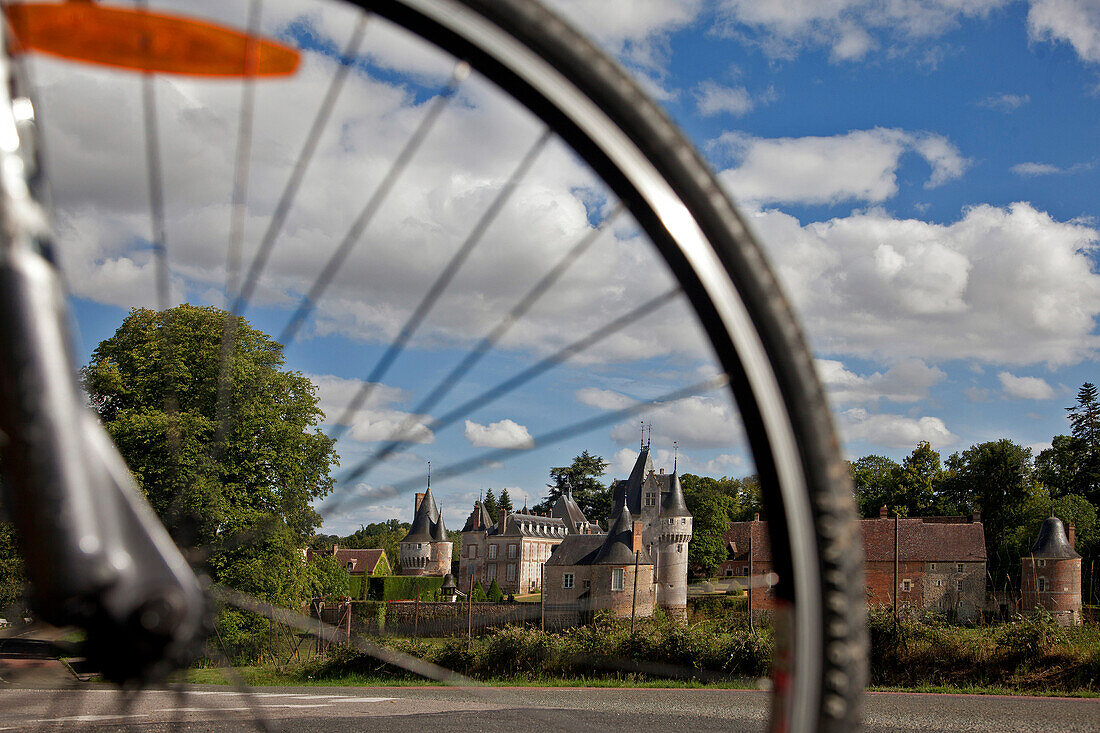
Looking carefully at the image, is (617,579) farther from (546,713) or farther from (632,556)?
(546,713)

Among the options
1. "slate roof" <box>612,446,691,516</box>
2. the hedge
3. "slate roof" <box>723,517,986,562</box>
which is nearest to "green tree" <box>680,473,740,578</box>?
"slate roof" <box>612,446,691,516</box>

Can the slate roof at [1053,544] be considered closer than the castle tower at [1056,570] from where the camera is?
No

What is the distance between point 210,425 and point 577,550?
35.3 m

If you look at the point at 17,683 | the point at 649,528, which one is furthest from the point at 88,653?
the point at 649,528

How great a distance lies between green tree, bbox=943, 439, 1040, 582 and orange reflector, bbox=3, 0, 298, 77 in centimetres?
6008

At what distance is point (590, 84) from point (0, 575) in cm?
965

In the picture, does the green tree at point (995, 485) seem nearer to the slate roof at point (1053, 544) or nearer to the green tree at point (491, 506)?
the slate roof at point (1053, 544)

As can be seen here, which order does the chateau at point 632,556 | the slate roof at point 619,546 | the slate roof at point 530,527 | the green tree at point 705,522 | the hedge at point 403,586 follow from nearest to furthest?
the chateau at point 632,556, the slate roof at point 619,546, the hedge at point 403,586, the green tree at point 705,522, the slate roof at point 530,527

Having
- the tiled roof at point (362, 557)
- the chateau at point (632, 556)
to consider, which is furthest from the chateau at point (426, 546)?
the chateau at point (632, 556)

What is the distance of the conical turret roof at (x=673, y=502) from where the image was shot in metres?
47.5

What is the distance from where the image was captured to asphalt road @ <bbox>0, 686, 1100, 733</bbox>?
19.7 ft

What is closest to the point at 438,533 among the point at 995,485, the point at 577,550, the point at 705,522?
the point at 577,550

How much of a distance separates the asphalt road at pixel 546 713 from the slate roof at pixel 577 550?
116 ft

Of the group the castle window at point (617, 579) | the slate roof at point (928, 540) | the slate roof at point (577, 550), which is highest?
the slate roof at point (928, 540)
